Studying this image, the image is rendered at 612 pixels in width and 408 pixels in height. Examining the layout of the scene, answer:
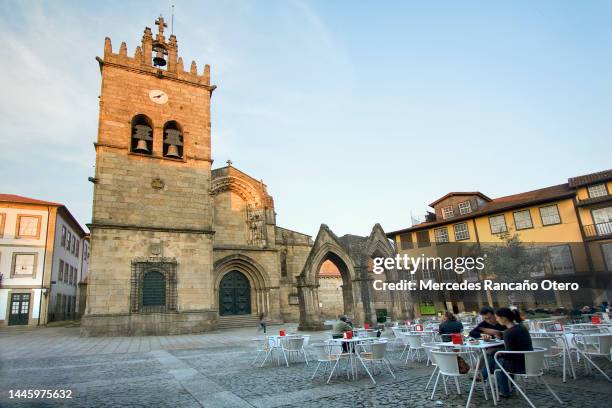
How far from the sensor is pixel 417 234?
34250 mm

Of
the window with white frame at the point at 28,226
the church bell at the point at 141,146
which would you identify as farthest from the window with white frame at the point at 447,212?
the window with white frame at the point at 28,226

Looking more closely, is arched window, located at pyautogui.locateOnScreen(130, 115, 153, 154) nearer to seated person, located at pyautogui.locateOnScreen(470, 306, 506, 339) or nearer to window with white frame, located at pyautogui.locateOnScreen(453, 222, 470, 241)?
seated person, located at pyautogui.locateOnScreen(470, 306, 506, 339)

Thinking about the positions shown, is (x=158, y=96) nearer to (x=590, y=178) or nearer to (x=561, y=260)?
(x=561, y=260)

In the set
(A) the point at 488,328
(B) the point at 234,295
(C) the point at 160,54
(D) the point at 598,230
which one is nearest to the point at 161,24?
(C) the point at 160,54

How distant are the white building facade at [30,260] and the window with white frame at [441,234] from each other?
3335cm

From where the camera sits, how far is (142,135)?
21.8 metres

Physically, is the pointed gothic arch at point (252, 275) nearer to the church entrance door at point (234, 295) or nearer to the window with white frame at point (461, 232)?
the church entrance door at point (234, 295)

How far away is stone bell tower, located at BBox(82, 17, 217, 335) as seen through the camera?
18969mm

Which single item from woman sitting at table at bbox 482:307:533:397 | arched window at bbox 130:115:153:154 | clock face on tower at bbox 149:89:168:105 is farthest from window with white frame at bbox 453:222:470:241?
woman sitting at table at bbox 482:307:533:397

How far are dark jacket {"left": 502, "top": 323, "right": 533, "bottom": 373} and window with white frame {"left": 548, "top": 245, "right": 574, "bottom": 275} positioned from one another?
24794 millimetres

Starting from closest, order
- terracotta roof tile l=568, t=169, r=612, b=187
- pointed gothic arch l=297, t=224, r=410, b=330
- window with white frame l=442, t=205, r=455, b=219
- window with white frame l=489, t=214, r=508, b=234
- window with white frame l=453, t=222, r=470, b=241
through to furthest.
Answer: pointed gothic arch l=297, t=224, r=410, b=330 < terracotta roof tile l=568, t=169, r=612, b=187 < window with white frame l=489, t=214, r=508, b=234 < window with white frame l=453, t=222, r=470, b=241 < window with white frame l=442, t=205, r=455, b=219

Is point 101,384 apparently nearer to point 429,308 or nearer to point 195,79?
point 195,79

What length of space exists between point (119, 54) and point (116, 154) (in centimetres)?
640

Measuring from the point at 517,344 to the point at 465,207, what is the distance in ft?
94.7
